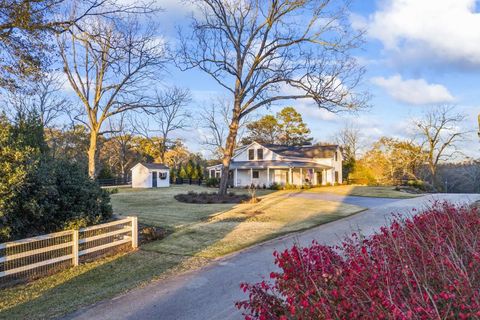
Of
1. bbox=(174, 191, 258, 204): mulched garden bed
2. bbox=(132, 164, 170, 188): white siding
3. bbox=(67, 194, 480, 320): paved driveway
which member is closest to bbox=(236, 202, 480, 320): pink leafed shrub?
bbox=(67, 194, 480, 320): paved driveway

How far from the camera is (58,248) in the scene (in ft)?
23.3

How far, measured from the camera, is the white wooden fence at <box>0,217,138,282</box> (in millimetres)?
6520

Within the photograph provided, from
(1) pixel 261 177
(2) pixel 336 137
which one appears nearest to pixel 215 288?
(1) pixel 261 177

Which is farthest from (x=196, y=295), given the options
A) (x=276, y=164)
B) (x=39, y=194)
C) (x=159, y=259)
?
(x=276, y=164)

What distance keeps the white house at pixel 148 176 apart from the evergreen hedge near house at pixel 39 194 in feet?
91.7

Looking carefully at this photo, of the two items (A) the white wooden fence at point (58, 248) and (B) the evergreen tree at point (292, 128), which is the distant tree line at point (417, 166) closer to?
(B) the evergreen tree at point (292, 128)

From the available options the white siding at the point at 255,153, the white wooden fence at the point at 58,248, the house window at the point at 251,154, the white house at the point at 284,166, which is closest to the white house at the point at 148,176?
the white house at the point at 284,166

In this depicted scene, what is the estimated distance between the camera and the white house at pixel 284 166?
35.4 m

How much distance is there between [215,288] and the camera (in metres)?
5.93

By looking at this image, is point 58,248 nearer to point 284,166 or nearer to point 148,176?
point 284,166

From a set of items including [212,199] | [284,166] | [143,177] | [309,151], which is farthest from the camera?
[309,151]

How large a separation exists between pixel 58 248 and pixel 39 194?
1.33m

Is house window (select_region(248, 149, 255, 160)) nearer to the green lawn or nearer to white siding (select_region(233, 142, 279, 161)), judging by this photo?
white siding (select_region(233, 142, 279, 161))

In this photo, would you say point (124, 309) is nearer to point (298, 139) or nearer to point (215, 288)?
point (215, 288)
